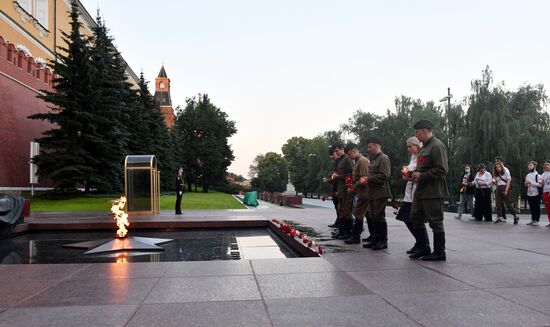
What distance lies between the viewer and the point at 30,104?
29016mm

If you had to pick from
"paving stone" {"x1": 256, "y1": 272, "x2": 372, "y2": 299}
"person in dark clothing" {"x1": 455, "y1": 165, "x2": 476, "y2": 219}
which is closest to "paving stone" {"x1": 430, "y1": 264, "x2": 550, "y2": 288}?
"paving stone" {"x1": 256, "y1": 272, "x2": 372, "y2": 299}

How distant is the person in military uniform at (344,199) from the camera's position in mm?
8477

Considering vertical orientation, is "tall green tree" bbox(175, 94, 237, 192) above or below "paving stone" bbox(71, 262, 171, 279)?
above

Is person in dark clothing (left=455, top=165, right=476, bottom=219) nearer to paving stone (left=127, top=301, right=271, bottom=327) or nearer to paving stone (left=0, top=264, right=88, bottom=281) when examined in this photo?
paving stone (left=127, top=301, right=271, bottom=327)

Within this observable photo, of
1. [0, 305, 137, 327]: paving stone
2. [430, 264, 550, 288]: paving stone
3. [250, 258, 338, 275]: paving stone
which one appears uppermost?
[0, 305, 137, 327]: paving stone

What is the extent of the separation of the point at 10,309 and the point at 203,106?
6982 cm

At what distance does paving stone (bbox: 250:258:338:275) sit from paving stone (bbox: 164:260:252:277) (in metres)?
0.16

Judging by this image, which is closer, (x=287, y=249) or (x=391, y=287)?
(x=391, y=287)

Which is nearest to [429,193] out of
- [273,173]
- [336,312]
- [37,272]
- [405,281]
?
[405,281]

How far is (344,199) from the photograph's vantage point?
862cm

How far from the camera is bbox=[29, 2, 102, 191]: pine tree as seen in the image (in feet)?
82.4

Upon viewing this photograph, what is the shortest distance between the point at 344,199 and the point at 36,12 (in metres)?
35.6

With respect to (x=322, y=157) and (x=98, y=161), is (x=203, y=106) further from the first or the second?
(x=98, y=161)

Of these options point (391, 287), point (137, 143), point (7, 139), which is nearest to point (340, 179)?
point (391, 287)
